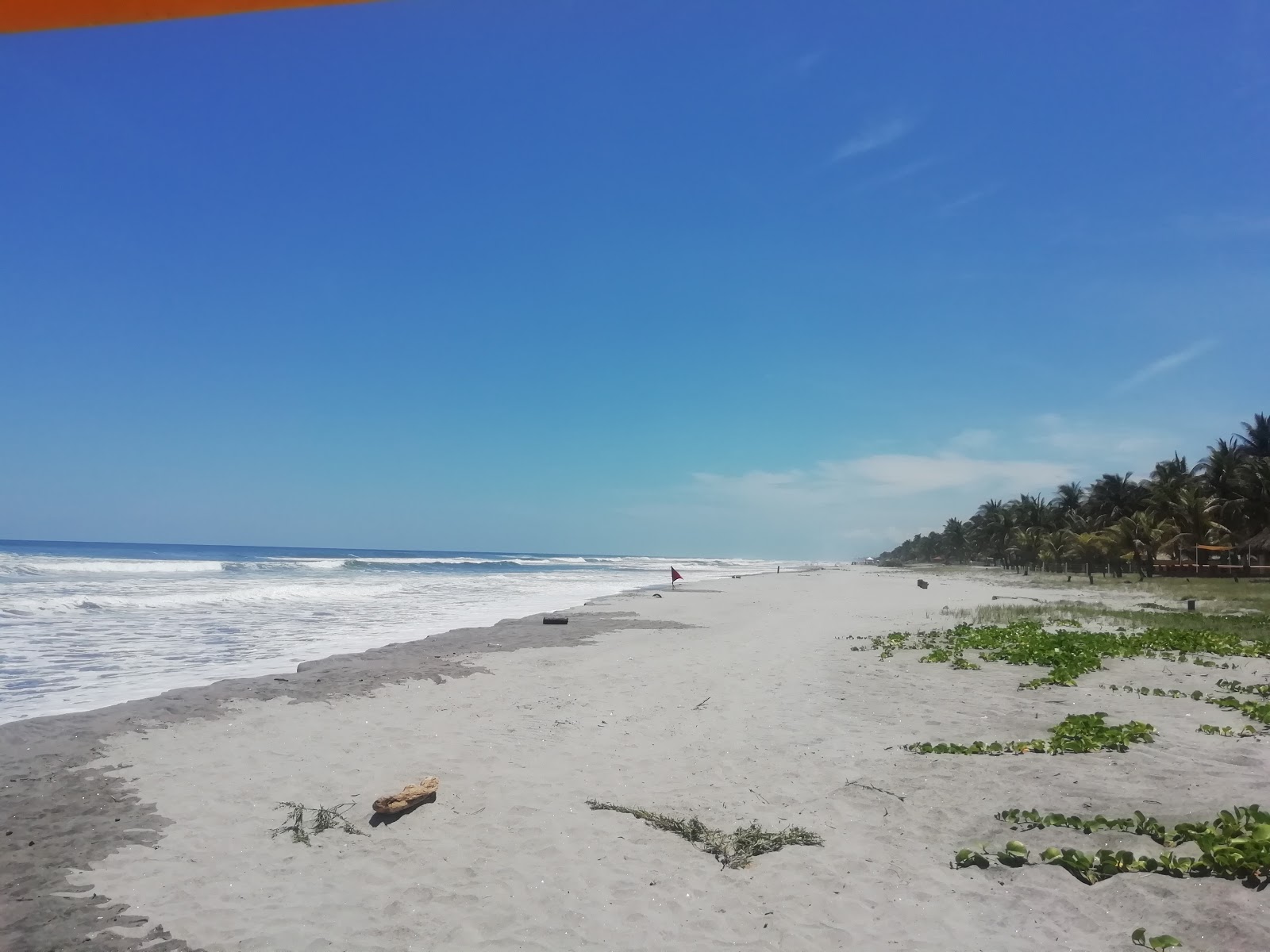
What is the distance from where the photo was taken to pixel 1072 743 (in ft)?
24.9

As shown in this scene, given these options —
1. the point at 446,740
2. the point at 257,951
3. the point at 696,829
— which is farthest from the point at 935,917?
the point at 446,740

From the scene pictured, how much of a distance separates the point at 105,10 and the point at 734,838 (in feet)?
20.2

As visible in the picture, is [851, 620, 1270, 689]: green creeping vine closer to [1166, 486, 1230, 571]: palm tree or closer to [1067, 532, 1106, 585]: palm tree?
[1166, 486, 1230, 571]: palm tree

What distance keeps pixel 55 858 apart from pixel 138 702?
5.60 metres

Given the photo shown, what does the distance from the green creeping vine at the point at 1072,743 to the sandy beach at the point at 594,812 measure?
0.55 ft

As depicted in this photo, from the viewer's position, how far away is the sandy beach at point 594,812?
4.73 meters

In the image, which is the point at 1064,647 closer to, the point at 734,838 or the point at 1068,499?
the point at 734,838

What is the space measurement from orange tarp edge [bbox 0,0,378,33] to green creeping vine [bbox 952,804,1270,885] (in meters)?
6.25

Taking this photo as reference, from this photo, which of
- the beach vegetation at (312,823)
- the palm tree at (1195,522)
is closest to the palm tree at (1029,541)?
the palm tree at (1195,522)

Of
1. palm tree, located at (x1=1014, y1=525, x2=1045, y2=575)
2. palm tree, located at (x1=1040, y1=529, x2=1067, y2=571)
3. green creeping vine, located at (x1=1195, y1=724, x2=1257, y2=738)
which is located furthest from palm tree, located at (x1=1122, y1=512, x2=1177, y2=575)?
green creeping vine, located at (x1=1195, y1=724, x2=1257, y2=738)

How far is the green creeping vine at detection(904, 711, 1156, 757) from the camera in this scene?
7.50m

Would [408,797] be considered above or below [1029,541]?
below

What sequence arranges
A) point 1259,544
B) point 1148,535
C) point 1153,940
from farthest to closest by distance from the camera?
point 1148,535, point 1259,544, point 1153,940

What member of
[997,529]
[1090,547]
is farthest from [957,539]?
[1090,547]
